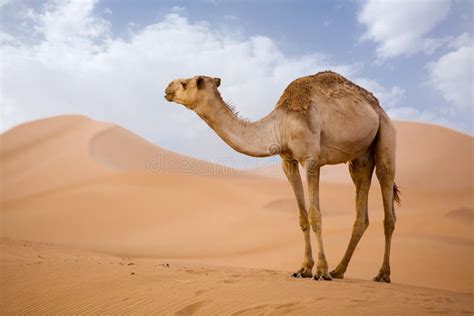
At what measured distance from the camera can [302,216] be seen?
7660mm

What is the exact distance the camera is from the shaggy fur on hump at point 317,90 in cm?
750

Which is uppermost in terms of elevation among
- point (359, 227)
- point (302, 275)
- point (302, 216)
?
point (302, 216)

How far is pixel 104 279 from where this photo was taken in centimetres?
673

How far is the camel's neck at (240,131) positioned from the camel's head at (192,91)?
0.12 metres

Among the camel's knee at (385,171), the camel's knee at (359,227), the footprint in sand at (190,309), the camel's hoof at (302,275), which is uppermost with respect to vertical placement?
the camel's knee at (385,171)

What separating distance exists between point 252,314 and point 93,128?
29064mm

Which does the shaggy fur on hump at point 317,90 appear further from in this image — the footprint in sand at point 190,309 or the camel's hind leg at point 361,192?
the footprint in sand at point 190,309

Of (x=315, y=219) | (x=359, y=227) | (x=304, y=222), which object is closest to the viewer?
(x=315, y=219)

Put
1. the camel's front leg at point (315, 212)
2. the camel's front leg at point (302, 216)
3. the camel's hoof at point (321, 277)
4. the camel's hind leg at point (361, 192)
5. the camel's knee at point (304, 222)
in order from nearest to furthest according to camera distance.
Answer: the camel's hoof at point (321, 277) < the camel's front leg at point (315, 212) < the camel's front leg at point (302, 216) < the camel's knee at point (304, 222) < the camel's hind leg at point (361, 192)

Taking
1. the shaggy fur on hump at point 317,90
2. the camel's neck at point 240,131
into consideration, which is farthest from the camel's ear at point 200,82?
the shaggy fur on hump at point 317,90

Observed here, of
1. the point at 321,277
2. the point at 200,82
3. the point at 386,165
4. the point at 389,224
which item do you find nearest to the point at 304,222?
the point at 321,277

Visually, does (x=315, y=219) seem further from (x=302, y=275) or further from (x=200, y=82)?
(x=200, y=82)

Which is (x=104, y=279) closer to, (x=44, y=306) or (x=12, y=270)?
(x=44, y=306)

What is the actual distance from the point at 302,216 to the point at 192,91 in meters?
2.72
